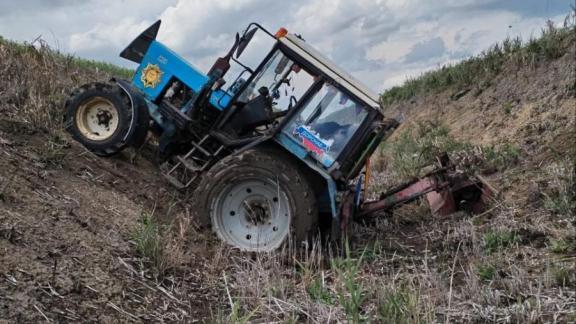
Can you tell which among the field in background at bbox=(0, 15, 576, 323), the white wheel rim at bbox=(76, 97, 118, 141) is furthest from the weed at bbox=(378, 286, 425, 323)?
the white wheel rim at bbox=(76, 97, 118, 141)

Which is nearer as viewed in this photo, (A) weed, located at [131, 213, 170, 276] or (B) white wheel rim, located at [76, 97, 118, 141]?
(A) weed, located at [131, 213, 170, 276]

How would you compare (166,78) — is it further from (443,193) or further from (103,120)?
(443,193)

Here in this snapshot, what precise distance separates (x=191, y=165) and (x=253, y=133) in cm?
79

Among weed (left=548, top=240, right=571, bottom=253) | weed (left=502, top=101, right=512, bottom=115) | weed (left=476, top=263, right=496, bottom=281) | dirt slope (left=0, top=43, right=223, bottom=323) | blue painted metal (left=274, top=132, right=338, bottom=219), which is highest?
weed (left=502, top=101, right=512, bottom=115)

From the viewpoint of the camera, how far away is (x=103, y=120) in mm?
7121

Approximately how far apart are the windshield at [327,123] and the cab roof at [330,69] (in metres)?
0.10

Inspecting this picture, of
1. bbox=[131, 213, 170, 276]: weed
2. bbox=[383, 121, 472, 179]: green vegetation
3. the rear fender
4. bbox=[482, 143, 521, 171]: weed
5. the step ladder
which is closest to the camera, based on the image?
bbox=[131, 213, 170, 276]: weed

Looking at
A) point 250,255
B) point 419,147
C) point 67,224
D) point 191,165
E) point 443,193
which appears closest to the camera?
point 67,224

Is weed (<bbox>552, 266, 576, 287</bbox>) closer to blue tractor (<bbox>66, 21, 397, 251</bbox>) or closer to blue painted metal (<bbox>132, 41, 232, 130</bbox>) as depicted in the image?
blue tractor (<bbox>66, 21, 397, 251</bbox>)

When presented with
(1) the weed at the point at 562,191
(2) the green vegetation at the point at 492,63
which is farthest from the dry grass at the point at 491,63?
(1) the weed at the point at 562,191

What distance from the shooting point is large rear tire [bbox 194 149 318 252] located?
5.88 m

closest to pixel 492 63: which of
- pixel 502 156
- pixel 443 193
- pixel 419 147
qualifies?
pixel 419 147

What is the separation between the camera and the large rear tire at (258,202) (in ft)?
19.3

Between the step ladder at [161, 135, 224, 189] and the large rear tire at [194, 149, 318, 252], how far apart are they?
559 millimetres
